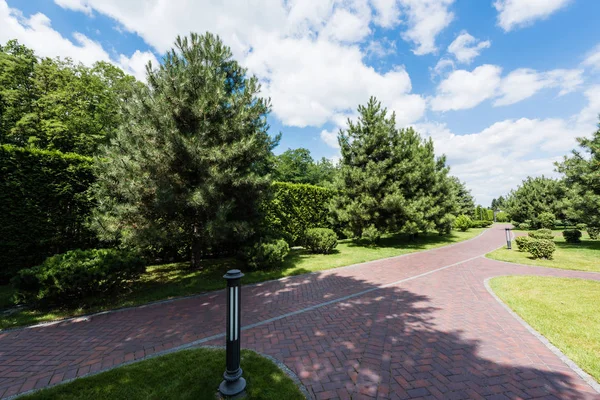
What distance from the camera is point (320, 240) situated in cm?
1277

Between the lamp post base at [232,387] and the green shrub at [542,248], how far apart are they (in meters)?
15.2

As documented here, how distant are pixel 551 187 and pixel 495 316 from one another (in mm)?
33675

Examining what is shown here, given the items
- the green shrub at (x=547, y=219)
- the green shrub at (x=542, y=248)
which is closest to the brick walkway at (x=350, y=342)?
the green shrub at (x=542, y=248)

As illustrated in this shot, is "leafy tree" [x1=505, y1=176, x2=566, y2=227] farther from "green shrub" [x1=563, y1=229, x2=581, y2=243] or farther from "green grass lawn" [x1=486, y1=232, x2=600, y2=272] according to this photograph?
"green grass lawn" [x1=486, y1=232, x2=600, y2=272]

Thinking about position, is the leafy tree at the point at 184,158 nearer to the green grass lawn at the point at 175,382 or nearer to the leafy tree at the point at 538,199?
the green grass lawn at the point at 175,382

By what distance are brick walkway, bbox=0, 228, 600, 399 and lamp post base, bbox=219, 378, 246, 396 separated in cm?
81

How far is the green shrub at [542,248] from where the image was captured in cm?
1147

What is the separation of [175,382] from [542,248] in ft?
52.4

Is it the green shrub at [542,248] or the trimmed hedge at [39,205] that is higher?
the trimmed hedge at [39,205]

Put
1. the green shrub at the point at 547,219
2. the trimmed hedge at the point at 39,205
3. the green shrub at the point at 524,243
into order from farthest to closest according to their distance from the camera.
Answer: the green shrub at the point at 547,219 → the green shrub at the point at 524,243 → the trimmed hedge at the point at 39,205

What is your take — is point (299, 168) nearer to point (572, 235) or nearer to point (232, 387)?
point (572, 235)

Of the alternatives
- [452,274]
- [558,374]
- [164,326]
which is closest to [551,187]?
[452,274]

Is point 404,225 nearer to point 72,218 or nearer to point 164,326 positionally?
point 164,326

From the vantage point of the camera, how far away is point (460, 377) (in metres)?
3.17
